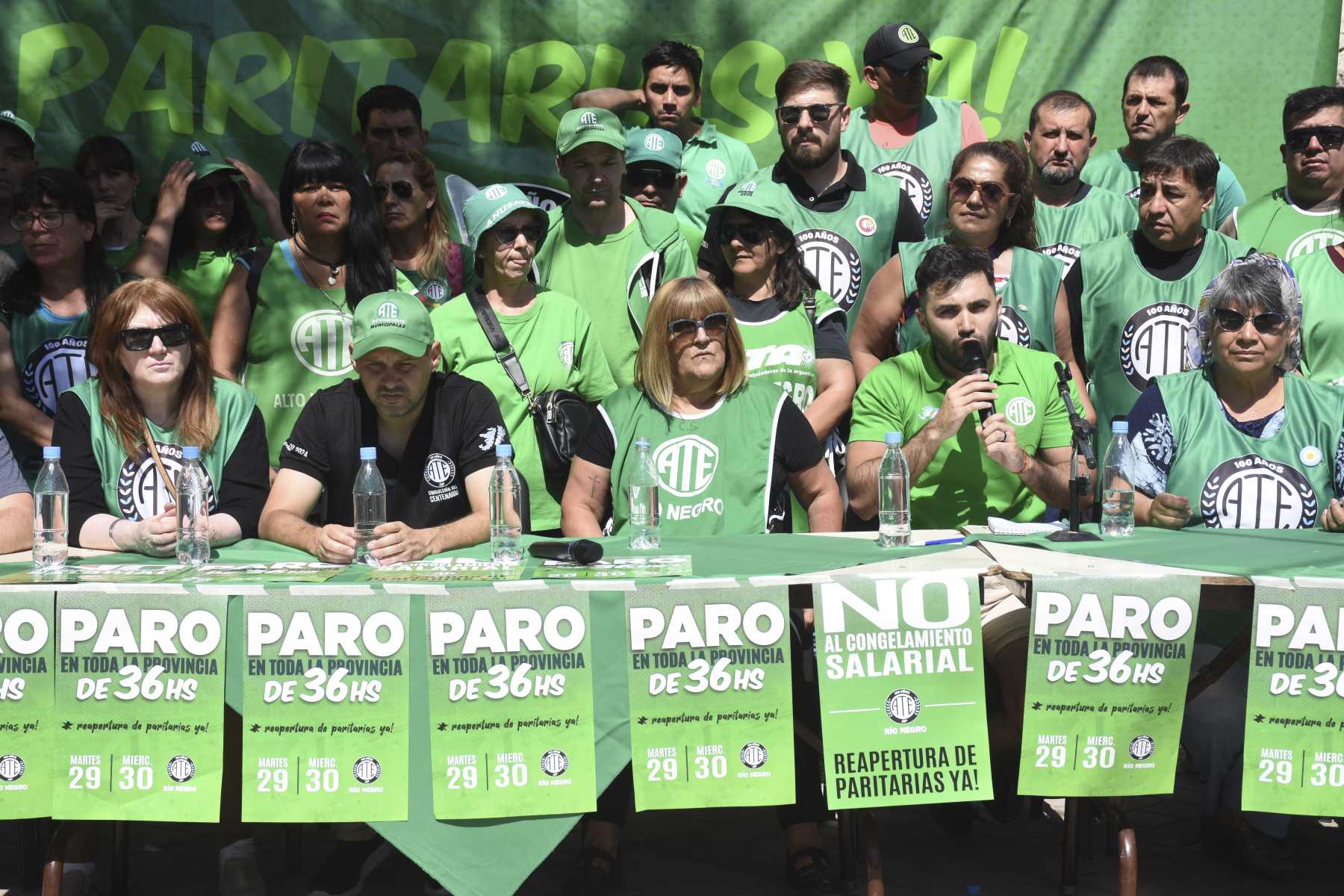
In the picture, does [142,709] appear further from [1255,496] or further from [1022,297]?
[1022,297]

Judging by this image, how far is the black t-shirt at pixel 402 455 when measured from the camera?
4.55m

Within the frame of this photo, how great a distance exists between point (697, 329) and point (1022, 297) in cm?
157

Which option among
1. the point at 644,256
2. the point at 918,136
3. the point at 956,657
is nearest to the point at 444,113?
the point at 644,256

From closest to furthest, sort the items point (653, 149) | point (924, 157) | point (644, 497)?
point (644, 497), point (653, 149), point (924, 157)

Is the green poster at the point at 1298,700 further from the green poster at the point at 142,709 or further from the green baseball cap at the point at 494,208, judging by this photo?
the green baseball cap at the point at 494,208

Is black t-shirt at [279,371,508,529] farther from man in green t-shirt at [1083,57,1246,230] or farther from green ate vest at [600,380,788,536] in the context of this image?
man in green t-shirt at [1083,57,1246,230]

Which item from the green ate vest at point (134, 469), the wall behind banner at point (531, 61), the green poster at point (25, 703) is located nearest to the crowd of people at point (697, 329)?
the green ate vest at point (134, 469)

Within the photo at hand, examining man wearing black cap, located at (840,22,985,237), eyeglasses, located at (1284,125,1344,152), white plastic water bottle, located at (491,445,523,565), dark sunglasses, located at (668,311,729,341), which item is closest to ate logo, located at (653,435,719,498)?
dark sunglasses, located at (668,311,729,341)

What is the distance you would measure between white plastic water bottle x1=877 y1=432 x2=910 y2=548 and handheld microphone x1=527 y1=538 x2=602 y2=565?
83 centimetres

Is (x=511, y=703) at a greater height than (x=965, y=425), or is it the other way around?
(x=965, y=425)

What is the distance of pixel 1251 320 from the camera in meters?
4.52

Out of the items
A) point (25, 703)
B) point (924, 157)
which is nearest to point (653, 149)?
point (924, 157)

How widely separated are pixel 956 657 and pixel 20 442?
3.49m

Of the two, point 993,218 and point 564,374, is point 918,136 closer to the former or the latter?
point 993,218
